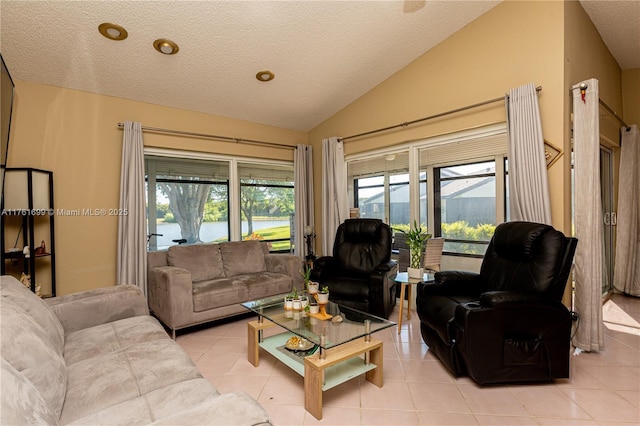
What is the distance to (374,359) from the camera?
6.91 ft

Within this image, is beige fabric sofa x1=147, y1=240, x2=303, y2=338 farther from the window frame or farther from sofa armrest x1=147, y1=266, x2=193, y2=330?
the window frame

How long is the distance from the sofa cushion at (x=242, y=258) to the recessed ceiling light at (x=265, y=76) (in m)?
1.98

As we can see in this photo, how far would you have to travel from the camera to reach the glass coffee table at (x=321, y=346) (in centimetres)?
182

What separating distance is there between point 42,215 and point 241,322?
7.17 feet

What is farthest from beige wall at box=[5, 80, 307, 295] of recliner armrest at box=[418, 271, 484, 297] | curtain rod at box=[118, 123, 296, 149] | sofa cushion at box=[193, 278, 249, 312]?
recliner armrest at box=[418, 271, 484, 297]

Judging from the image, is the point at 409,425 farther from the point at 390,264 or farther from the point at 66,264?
the point at 66,264

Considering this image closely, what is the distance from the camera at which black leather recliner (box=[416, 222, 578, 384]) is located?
1.98 metres

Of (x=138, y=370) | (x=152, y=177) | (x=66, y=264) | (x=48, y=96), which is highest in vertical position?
(x=48, y=96)

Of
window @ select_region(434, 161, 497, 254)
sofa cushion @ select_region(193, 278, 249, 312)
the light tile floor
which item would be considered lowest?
the light tile floor

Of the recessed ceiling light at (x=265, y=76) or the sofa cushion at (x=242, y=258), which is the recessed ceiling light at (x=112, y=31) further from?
the sofa cushion at (x=242, y=258)

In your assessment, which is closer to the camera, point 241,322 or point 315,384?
point 315,384

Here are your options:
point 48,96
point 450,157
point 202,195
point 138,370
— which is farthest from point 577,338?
point 48,96

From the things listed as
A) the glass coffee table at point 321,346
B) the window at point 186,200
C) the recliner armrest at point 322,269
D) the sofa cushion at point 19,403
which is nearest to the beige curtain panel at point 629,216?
the recliner armrest at point 322,269

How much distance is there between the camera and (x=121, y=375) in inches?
56.9
